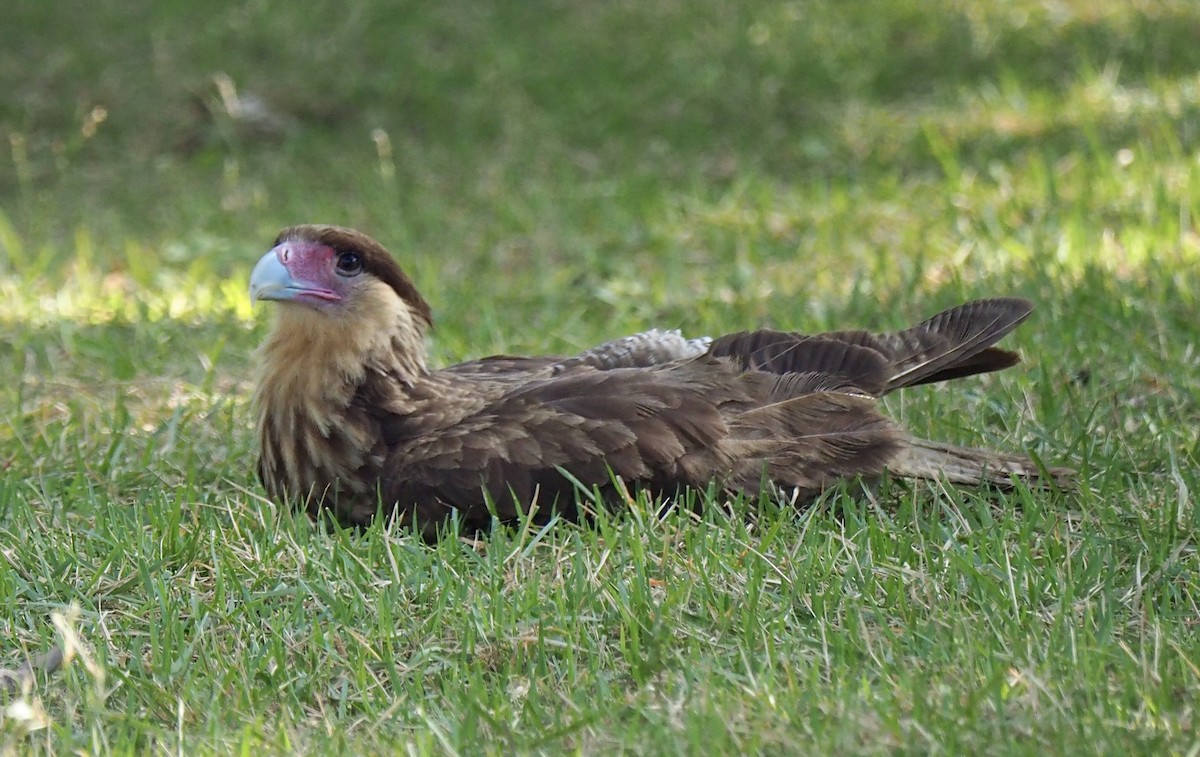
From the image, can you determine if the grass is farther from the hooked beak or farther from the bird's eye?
the bird's eye

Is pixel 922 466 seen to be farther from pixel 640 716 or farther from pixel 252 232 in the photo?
→ pixel 252 232

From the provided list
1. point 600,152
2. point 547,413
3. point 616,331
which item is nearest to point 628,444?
point 547,413

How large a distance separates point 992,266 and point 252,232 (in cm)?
342

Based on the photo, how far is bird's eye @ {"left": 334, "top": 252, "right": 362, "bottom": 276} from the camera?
408cm

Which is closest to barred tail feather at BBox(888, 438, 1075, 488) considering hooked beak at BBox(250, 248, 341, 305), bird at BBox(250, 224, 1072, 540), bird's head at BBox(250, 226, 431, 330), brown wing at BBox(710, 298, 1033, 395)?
bird at BBox(250, 224, 1072, 540)

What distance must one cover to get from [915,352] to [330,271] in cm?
155

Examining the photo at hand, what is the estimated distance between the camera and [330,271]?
4.07m

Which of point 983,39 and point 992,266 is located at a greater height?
point 983,39

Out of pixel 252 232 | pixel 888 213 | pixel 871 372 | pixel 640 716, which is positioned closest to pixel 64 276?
pixel 252 232

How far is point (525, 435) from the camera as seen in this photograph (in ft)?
12.3

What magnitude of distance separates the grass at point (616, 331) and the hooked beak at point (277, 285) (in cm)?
52

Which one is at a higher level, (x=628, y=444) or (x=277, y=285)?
(x=277, y=285)

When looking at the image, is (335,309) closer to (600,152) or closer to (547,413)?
(547,413)

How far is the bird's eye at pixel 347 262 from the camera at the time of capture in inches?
161
